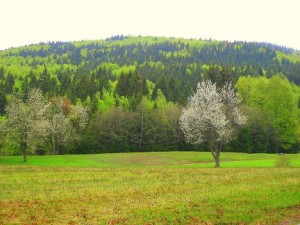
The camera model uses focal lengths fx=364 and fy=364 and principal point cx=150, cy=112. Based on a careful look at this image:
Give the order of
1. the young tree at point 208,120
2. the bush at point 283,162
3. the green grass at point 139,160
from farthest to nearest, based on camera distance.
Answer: the green grass at point 139,160 → the young tree at point 208,120 → the bush at point 283,162

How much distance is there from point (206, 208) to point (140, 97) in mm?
80030

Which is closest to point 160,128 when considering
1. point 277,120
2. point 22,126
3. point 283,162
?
point 277,120

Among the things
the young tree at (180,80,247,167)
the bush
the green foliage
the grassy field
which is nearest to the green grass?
the young tree at (180,80,247,167)

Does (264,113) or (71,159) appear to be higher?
(264,113)

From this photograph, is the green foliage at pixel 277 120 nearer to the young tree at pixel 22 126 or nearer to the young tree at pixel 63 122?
the young tree at pixel 63 122

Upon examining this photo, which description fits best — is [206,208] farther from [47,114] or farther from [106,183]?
[47,114]

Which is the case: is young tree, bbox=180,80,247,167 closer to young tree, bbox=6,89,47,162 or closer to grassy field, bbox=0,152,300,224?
grassy field, bbox=0,152,300,224

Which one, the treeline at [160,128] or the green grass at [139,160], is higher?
the treeline at [160,128]

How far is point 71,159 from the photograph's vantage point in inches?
2564

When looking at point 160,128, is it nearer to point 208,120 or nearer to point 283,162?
point 208,120

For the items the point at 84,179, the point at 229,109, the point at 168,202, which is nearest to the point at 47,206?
the point at 168,202

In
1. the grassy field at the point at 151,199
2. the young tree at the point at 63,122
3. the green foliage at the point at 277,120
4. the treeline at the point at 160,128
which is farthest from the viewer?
the green foliage at the point at 277,120

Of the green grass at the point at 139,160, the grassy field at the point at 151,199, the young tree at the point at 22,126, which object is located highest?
the young tree at the point at 22,126

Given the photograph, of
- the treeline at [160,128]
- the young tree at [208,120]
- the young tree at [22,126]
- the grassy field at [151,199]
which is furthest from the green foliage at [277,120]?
the grassy field at [151,199]
